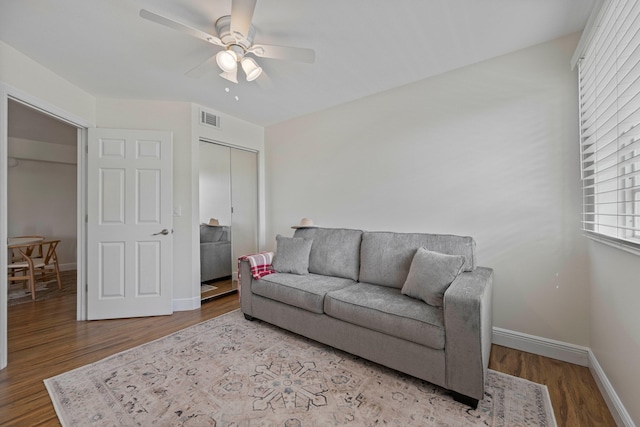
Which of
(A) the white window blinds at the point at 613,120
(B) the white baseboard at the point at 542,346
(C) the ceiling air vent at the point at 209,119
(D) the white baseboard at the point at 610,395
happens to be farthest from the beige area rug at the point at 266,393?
(C) the ceiling air vent at the point at 209,119

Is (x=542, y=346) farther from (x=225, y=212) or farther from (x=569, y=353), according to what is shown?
(x=225, y=212)

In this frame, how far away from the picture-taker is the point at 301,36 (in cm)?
205

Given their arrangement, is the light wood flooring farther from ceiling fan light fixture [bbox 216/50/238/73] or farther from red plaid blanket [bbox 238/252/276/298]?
ceiling fan light fixture [bbox 216/50/238/73]

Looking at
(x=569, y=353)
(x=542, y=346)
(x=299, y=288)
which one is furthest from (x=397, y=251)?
(x=569, y=353)

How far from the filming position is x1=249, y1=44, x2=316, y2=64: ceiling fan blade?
6.00 ft

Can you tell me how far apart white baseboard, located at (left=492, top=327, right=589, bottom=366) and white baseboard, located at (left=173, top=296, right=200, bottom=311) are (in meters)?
3.20

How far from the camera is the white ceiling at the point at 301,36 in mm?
1761

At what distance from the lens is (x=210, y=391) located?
1758mm

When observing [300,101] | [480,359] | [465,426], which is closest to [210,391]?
[465,426]

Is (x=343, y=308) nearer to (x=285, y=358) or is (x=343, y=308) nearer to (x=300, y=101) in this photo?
(x=285, y=358)

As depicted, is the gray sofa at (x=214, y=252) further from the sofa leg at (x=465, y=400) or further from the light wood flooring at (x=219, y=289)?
the sofa leg at (x=465, y=400)

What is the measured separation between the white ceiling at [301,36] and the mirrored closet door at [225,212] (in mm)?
1126

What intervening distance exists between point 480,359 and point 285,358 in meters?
1.37

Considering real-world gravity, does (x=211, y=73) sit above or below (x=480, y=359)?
above
